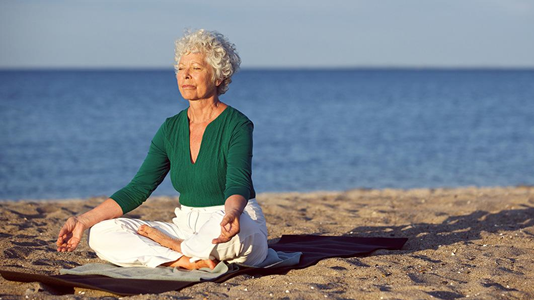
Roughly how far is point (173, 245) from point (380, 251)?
1835 millimetres

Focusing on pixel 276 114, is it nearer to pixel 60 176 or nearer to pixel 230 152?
pixel 60 176

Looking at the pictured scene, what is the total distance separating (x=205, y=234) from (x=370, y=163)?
1506 cm

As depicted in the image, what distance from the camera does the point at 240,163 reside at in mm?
4664

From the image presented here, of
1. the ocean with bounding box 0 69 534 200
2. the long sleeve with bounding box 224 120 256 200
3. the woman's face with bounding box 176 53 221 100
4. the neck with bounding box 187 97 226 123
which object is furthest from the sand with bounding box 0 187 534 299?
the ocean with bounding box 0 69 534 200

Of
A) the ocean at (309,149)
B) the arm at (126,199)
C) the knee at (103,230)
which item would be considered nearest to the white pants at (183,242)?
the knee at (103,230)

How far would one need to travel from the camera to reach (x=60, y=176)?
1688 cm

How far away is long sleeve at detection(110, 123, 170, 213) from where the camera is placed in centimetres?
501

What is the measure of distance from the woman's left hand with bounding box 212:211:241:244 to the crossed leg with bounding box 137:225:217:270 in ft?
1.47

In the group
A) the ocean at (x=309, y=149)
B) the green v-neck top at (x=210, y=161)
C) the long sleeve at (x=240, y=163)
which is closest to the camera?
the long sleeve at (x=240, y=163)

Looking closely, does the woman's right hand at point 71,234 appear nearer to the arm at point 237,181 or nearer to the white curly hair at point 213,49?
the arm at point 237,181

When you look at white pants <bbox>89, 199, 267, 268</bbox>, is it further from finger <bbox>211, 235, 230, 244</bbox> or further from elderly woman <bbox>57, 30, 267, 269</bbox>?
finger <bbox>211, 235, 230, 244</bbox>

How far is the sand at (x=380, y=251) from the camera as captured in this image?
4.38 m

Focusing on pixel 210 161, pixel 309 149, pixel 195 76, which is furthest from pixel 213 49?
pixel 309 149

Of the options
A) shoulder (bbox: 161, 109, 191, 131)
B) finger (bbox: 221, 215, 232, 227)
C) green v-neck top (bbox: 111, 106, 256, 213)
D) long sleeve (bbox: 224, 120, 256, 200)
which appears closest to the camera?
finger (bbox: 221, 215, 232, 227)
